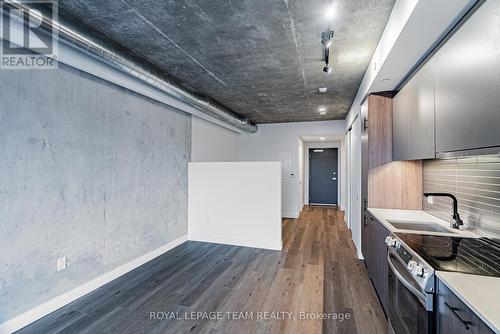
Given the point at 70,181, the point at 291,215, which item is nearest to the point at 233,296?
the point at 70,181

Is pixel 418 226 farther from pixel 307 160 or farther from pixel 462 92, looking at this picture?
pixel 307 160

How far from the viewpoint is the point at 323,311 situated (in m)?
2.36

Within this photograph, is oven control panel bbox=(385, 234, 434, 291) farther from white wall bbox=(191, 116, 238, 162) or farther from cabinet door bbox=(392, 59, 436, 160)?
white wall bbox=(191, 116, 238, 162)

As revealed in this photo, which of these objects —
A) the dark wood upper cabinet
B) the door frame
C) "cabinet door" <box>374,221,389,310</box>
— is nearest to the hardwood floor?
"cabinet door" <box>374,221,389,310</box>

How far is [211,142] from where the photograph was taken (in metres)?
5.66

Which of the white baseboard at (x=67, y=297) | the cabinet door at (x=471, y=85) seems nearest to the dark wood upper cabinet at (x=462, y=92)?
the cabinet door at (x=471, y=85)

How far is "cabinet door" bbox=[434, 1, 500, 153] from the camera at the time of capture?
119 centimetres

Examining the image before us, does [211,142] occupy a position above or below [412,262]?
above

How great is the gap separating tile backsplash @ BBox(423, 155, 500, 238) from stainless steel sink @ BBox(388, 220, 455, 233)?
0.60ft

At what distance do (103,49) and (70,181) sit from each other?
1.44 metres

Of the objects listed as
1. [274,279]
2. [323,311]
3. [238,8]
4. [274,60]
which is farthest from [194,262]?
[238,8]

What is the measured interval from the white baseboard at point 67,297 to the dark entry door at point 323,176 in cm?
648

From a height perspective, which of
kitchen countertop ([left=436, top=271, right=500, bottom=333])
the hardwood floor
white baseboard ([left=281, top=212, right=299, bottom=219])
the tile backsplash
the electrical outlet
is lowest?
the hardwood floor

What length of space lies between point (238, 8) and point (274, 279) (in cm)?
304
